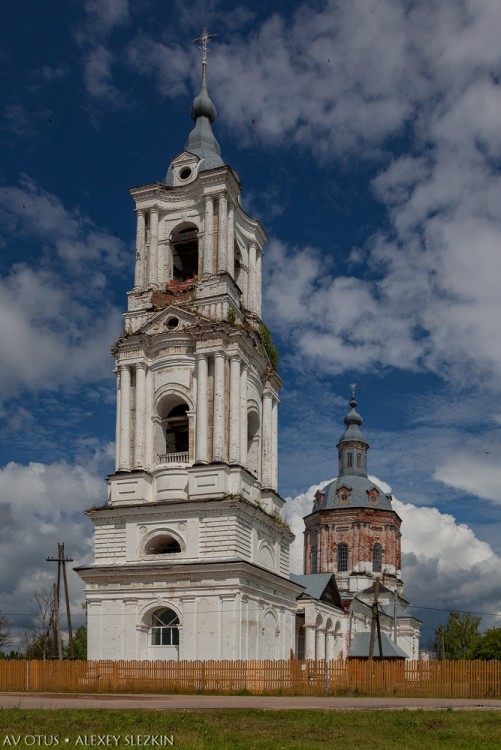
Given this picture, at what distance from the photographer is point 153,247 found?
38125 mm

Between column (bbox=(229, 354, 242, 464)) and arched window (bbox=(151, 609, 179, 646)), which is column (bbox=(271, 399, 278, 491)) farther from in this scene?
arched window (bbox=(151, 609, 179, 646))

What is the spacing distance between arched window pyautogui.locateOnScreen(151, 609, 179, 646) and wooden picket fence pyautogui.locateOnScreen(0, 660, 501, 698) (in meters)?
1.57

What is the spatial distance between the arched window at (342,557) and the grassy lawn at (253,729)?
52.4 meters

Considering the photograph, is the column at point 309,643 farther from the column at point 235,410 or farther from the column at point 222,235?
the column at point 222,235

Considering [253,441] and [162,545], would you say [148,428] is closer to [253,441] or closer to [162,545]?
[162,545]

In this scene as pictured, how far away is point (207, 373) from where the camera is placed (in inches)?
1353

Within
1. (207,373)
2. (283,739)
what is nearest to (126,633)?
(207,373)

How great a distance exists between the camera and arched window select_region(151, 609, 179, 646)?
104 feet

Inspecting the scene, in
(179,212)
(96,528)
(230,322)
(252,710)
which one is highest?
(179,212)

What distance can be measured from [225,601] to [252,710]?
37.1 feet

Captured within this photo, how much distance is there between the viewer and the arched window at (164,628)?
3164cm

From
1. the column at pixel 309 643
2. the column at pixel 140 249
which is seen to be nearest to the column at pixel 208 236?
the column at pixel 140 249

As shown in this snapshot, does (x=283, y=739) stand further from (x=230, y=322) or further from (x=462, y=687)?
(x=230, y=322)

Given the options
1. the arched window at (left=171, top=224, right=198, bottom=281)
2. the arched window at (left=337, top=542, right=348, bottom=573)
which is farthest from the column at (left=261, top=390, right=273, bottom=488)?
the arched window at (left=337, top=542, right=348, bottom=573)
